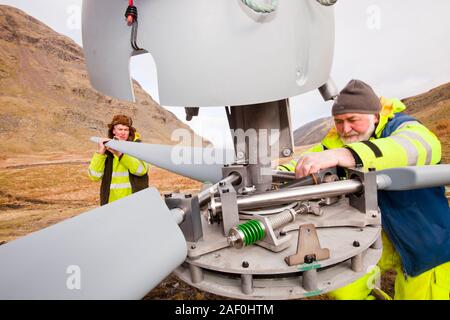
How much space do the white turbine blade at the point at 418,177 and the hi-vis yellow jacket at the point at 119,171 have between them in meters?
2.06

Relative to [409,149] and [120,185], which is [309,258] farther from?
[120,185]

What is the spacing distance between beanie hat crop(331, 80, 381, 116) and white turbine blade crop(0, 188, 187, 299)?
3.61 ft

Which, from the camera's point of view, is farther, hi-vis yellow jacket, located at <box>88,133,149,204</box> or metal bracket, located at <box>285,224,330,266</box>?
hi-vis yellow jacket, located at <box>88,133,149,204</box>

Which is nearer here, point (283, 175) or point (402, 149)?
point (402, 149)

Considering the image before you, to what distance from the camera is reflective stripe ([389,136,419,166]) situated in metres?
1.07

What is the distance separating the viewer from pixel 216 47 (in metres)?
0.81

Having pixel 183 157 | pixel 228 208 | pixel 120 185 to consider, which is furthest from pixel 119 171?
pixel 228 208

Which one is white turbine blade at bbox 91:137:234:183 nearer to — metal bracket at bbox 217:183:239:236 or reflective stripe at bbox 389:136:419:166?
metal bracket at bbox 217:183:239:236

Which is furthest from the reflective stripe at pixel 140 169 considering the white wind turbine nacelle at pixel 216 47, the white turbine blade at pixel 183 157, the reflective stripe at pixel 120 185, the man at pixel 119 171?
the white wind turbine nacelle at pixel 216 47

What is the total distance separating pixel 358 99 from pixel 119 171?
6.73 ft

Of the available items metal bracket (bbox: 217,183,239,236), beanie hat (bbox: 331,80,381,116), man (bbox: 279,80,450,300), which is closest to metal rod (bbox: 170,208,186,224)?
metal bracket (bbox: 217,183,239,236)

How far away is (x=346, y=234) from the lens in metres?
0.99

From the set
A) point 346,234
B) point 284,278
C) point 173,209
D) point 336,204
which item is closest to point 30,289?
point 173,209

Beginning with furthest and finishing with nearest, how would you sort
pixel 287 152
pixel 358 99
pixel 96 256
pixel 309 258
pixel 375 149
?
pixel 358 99
pixel 287 152
pixel 375 149
pixel 309 258
pixel 96 256
